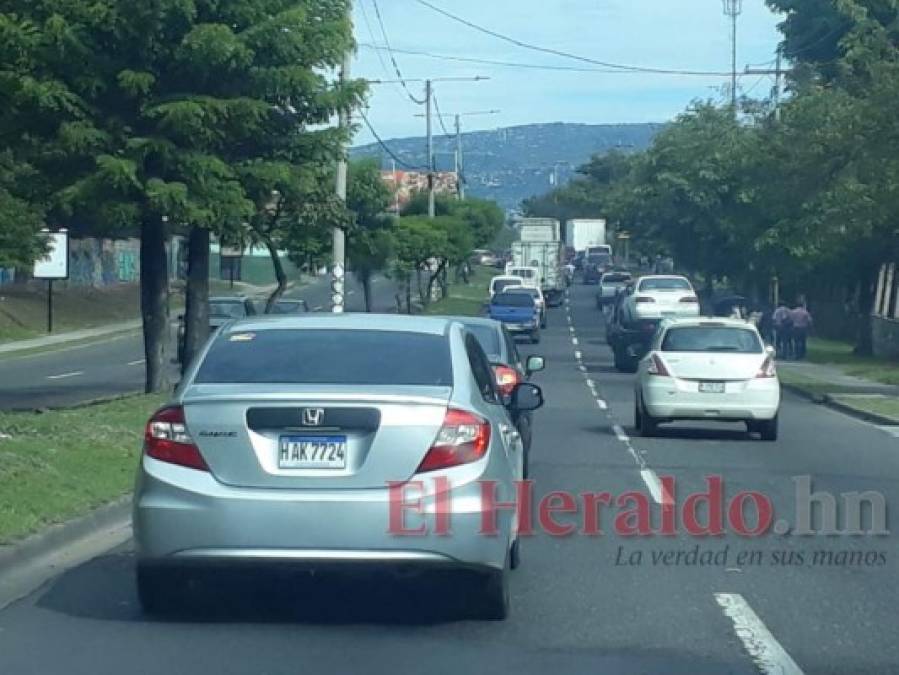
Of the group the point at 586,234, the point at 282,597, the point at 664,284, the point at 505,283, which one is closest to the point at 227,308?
the point at 664,284

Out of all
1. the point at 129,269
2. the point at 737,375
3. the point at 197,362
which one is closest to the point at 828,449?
the point at 737,375

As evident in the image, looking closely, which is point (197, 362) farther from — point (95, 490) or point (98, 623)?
point (95, 490)

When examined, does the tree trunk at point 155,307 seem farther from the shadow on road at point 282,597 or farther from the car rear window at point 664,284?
the car rear window at point 664,284

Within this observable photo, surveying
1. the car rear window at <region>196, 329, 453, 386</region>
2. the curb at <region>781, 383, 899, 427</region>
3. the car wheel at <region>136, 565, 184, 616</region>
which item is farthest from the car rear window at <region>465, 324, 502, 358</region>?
the curb at <region>781, 383, 899, 427</region>

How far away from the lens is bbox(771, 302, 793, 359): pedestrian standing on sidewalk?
49094 mm

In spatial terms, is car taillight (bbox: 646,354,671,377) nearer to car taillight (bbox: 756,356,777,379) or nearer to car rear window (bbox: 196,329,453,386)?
car taillight (bbox: 756,356,777,379)

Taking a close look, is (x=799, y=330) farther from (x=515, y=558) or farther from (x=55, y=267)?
(x=515, y=558)

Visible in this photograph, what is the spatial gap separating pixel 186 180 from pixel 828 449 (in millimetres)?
9731

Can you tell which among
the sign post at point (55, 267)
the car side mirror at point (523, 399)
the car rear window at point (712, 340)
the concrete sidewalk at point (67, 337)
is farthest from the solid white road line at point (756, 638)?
the sign post at point (55, 267)

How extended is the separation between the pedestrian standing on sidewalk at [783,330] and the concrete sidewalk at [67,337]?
21.2m

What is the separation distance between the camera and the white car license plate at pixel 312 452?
937 centimetres

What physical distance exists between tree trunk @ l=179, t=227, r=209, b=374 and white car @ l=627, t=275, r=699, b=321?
16078 millimetres

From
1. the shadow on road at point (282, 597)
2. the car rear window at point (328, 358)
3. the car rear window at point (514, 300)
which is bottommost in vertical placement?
the shadow on road at point (282, 597)

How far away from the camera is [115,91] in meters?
25.2
